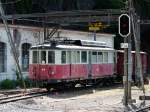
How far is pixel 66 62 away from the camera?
1129 inches

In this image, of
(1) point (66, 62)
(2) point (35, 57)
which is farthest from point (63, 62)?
(2) point (35, 57)

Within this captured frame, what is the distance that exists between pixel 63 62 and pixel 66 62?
29 centimetres

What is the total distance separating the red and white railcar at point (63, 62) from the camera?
28.0 m

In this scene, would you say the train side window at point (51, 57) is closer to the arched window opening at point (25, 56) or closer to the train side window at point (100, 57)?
the train side window at point (100, 57)

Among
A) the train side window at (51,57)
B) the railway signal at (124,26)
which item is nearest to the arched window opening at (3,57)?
the train side window at (51,57)

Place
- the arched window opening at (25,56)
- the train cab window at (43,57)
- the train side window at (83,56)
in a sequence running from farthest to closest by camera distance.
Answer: the arched window opening at (25,56), the train side window at (83,56), the train cab window at (43,57)

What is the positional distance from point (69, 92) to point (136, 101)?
5.91 m

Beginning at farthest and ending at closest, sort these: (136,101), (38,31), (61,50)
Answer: (38,31) → (61,50) → (136,101)

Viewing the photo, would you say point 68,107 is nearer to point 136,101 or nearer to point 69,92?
point 136,101

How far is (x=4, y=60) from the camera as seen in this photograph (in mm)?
34500

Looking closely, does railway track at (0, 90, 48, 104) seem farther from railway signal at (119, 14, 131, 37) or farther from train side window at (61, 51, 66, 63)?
railway signal at (119, 14, 131, 37)

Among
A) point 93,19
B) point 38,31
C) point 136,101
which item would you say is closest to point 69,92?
point 136,101

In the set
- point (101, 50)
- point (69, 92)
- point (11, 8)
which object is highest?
point (11, 8)

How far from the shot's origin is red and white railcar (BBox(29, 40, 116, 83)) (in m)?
28.0
